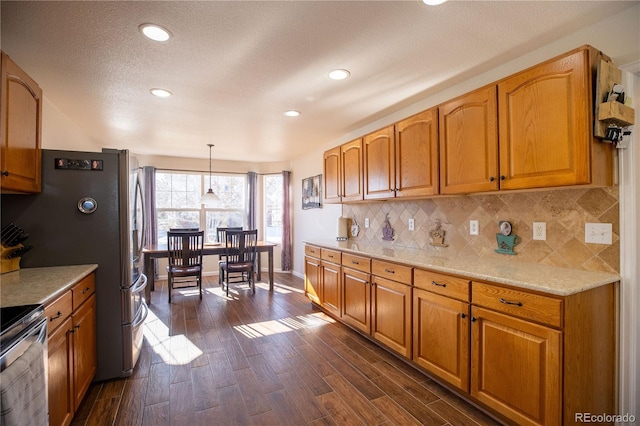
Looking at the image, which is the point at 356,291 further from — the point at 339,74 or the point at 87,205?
the point at 87,205

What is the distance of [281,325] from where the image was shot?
335 centimetres

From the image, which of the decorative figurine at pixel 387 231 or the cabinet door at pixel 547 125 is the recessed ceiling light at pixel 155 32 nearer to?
the cabinet door at pixel 547 125

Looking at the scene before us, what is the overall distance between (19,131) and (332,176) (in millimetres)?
2849

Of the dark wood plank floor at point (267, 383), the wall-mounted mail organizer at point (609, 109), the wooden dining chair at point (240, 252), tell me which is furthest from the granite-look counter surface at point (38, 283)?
the wall-mounted mail organizer at point (609, 109)

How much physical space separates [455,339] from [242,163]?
548 cm

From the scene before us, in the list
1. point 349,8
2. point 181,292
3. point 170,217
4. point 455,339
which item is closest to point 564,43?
point 349,8

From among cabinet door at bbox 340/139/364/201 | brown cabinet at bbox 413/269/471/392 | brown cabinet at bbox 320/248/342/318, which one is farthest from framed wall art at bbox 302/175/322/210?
brown cabinet at bbox 413/269/471/392

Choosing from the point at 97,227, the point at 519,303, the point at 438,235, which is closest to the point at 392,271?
the point at 438,235

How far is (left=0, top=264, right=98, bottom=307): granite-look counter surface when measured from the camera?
141cm

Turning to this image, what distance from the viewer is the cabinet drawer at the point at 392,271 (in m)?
2.32

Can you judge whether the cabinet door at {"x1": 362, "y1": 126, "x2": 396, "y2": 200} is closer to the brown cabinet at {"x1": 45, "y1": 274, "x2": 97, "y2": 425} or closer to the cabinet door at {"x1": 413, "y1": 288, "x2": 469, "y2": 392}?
the cabinet door at {"x1": 413, "y1": 288, "x2": 469, "y2": 392}

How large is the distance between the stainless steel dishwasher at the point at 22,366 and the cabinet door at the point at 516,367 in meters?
2.13

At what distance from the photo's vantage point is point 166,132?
13.3 ft

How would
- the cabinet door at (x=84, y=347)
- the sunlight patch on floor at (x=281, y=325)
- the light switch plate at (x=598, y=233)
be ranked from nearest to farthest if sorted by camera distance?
the light switch plate at (x=598, y=233) → the cabinet door at (x=84, y=347) → the sunlight patch on floor at (x=281, y=325)
